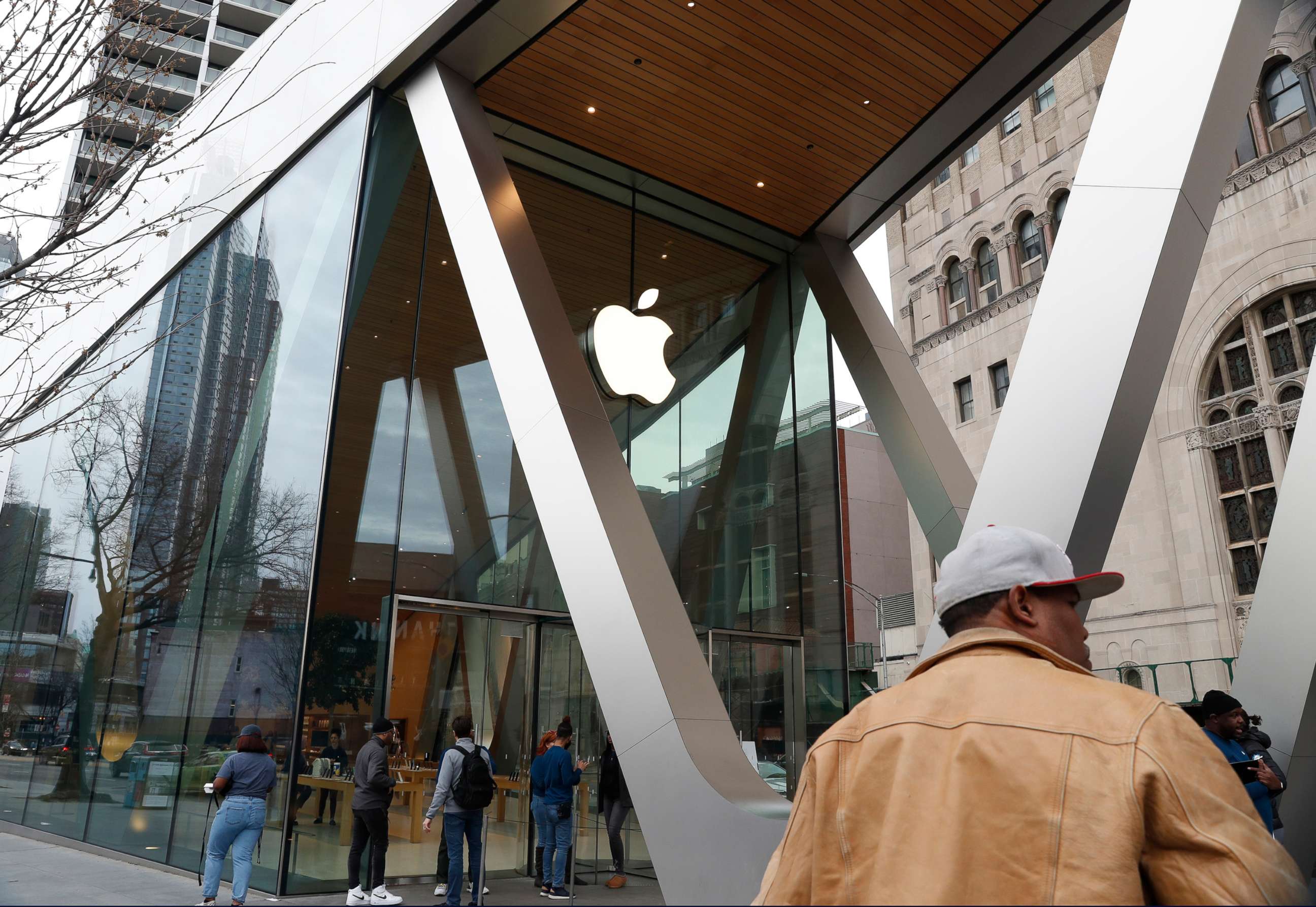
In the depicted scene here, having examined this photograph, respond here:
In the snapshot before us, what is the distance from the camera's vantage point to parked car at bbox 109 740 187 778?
10250mm

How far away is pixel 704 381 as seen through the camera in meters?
12.1

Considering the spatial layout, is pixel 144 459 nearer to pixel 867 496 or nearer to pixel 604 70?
pixel 604 70

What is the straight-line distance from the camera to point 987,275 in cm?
3934

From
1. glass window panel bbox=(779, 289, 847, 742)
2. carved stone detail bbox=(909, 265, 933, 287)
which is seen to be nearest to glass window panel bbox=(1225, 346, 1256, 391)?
carved stone detail bbox=(909, 265, 933, 287)

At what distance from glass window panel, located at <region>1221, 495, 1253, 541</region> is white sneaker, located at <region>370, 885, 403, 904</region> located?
27.4m

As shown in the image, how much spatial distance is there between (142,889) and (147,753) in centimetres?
244

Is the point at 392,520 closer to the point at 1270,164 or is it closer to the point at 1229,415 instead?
the point at 1229,415

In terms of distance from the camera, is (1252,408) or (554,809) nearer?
(554,809)

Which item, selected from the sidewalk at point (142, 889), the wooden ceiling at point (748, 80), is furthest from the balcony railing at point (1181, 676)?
the sidewalk at point (142, 889)

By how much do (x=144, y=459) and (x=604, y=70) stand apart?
28.7 feet

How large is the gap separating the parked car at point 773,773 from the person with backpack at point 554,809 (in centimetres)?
282

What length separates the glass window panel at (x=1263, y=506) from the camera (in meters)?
26.9

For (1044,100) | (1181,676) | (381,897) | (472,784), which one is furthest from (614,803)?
(1044,100)

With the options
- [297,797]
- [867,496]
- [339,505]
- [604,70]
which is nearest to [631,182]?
[604,70]
